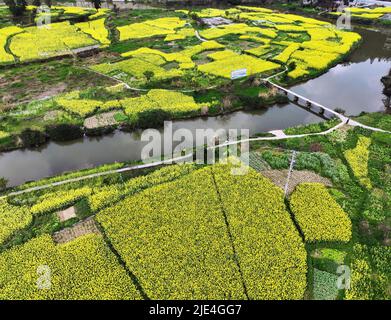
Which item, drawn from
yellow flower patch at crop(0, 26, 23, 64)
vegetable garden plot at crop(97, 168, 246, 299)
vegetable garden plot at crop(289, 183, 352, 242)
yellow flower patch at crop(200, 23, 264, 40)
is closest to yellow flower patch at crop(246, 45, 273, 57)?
yellow flower patch at crop(200, 23, 264, 40)

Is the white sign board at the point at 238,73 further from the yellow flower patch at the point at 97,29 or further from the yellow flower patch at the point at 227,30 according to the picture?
the yellow flower patch at the point at 97,29

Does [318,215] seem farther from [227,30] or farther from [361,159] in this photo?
[227,30]

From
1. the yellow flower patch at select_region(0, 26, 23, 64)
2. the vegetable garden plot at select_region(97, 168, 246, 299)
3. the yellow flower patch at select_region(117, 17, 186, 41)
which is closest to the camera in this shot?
the vegetable garden plot at select_region(97, 168, 246, 299)

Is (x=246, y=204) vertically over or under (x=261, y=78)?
under

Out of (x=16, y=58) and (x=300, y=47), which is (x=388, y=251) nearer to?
(x=300, y=47)

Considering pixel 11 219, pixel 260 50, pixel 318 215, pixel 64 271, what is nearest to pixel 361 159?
pixel 318 215

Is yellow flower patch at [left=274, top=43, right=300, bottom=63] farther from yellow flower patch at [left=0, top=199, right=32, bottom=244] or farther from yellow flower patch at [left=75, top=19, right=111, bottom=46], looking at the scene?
yellow flower patch at [left=0, top=199, right=32, bottom=244]

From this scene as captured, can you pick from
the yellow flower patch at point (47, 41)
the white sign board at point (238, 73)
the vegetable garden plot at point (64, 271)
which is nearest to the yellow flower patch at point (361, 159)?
the white sign board at point (238, 73)

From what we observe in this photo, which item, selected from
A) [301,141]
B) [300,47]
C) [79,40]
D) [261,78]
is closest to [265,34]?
[300,47]
